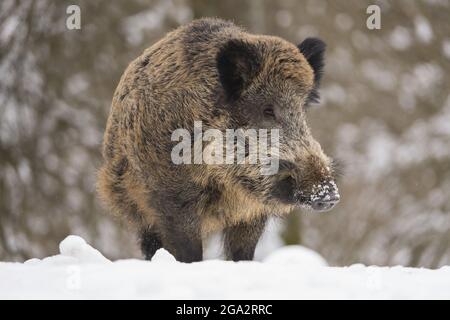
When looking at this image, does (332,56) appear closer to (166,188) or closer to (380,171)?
(380,171)

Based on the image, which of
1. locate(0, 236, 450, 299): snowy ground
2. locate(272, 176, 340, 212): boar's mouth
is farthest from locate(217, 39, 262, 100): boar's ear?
locate(0, 236, 450, 299): snowy ground

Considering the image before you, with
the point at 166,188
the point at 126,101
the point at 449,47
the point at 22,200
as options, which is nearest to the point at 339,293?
the point at 166,188

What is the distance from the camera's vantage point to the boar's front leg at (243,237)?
6512 millimetres

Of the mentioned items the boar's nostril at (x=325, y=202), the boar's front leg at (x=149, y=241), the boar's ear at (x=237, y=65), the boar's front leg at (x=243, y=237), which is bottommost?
the boar's front leg at (x=149, y=241)

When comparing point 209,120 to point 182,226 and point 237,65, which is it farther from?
point 182,226

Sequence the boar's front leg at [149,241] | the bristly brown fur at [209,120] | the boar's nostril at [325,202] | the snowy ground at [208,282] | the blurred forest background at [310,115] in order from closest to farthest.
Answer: the snowy ground at [208,282]
the boar's nostril at [325,202]
the bristly brown fur at [209,120]
the boar's front leg at [149,241]
the blurred forest background at [310,115]

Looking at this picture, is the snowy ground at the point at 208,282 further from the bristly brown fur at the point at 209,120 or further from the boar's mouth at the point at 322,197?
the bristly brown fur at the point at 209,120

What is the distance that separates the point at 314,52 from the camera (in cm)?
654

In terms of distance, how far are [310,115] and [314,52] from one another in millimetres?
7953

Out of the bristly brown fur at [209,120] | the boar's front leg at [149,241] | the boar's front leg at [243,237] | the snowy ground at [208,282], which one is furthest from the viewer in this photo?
the boar's front leg at [149,241]

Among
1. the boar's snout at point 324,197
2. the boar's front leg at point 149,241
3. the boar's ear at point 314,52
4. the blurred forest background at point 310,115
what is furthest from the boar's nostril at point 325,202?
the blurred forest background at point 310,115

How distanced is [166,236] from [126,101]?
47.0 inches

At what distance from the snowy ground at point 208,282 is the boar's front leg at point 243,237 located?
6.05ft

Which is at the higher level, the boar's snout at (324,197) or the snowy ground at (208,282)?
the boar's snout at (324,197)
